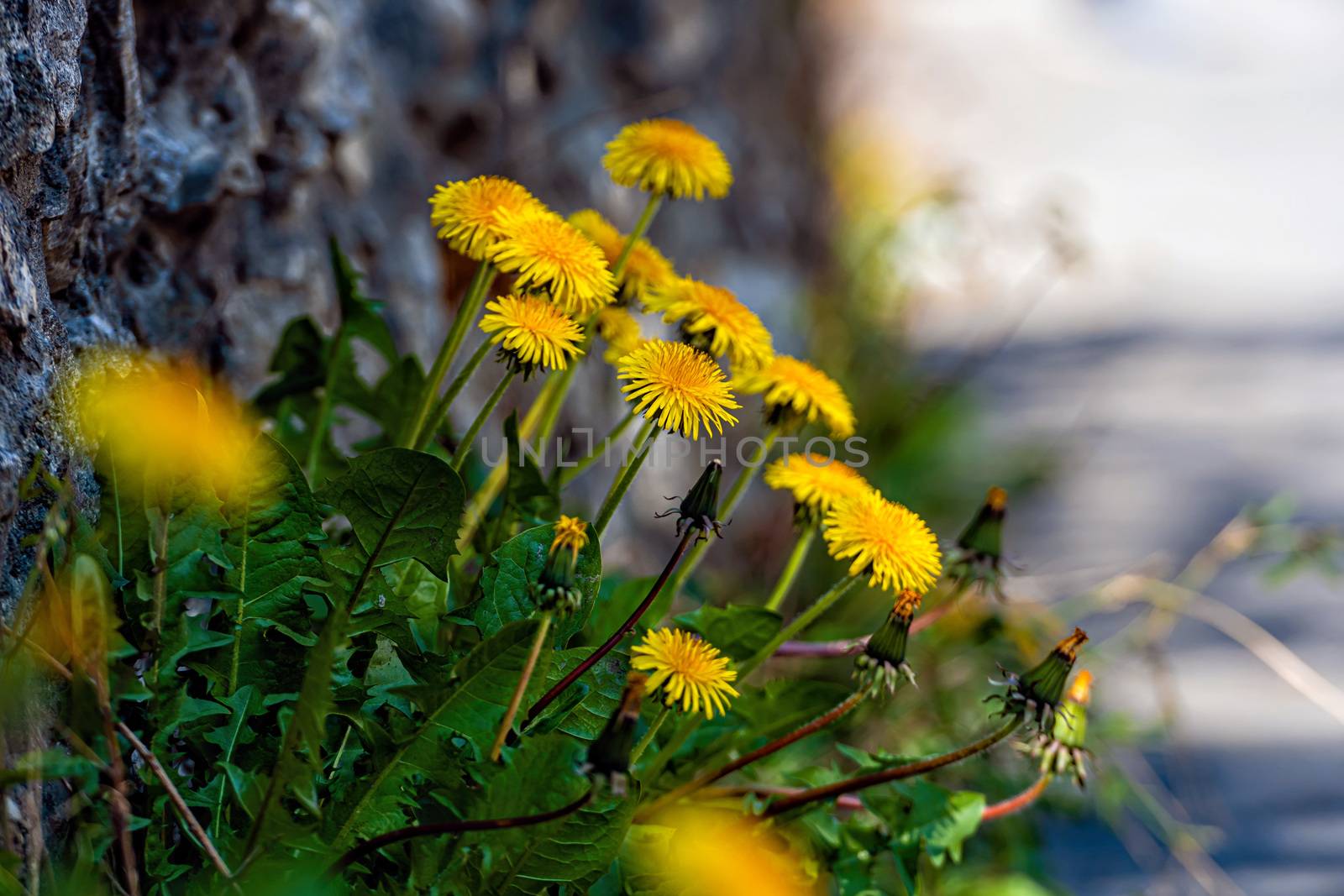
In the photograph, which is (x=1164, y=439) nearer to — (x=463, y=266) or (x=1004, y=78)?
(x=463, y=266)

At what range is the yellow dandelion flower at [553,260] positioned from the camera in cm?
94

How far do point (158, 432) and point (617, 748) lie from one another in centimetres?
45

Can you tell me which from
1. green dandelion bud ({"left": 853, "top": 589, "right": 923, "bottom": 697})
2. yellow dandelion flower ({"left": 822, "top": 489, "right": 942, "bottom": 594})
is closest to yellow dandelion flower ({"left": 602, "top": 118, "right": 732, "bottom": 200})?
yellow dandelion flower ({"left": 822, "top": 489, "right": 942, "bottom": 594})

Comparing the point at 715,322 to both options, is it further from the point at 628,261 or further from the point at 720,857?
the point at 720,857

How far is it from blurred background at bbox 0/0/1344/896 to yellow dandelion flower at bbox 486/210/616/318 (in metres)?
0.37

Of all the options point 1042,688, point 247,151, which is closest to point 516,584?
point 1042,688

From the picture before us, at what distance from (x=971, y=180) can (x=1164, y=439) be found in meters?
1.21

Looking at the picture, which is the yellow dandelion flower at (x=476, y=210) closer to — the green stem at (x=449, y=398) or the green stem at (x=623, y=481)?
the green stem at (x=449, y=398)

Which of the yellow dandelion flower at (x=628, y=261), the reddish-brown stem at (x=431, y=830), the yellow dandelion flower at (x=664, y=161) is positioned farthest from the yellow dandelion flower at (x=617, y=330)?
the reddish-brown stem at (x=431, y=830)

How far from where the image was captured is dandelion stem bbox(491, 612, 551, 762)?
2.63 feet

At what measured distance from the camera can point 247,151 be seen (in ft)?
4.85

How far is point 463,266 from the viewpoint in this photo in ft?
7.48

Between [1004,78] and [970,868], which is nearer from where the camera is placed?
[970,868]

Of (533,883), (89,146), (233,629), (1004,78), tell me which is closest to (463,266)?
(89,146)
